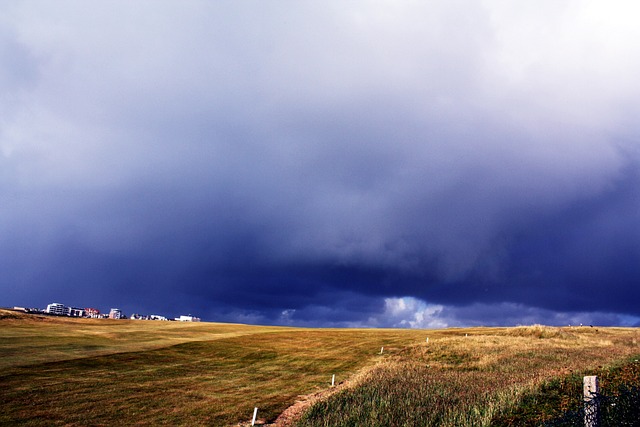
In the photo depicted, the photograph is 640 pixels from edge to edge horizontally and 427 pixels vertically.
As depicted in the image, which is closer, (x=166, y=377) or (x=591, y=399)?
(x=591, y=399)

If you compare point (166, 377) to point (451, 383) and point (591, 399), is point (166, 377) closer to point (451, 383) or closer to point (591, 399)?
point (451, 383)

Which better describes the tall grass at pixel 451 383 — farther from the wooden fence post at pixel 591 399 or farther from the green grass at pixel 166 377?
the wooden fence post at pixel 591 399

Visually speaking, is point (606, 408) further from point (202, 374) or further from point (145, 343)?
point (145, 343)

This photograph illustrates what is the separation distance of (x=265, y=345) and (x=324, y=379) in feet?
81.8

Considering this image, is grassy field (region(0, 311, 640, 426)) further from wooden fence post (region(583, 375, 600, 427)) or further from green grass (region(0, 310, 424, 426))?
wooden fence post (region(583, 375, 600, 427))

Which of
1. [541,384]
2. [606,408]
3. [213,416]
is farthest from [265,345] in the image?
[606,408]

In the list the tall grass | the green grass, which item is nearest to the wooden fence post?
the tall grass

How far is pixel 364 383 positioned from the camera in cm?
3281

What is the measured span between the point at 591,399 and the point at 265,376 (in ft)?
116

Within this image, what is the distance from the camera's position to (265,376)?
41.4 m

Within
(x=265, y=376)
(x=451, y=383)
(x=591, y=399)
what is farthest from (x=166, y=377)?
(x=591, y=399)

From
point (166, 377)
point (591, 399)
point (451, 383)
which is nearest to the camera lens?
point (591, 399)

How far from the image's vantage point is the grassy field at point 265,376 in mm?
24845

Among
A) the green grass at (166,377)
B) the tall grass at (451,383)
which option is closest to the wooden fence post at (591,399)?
the tall grass at (451,383)
